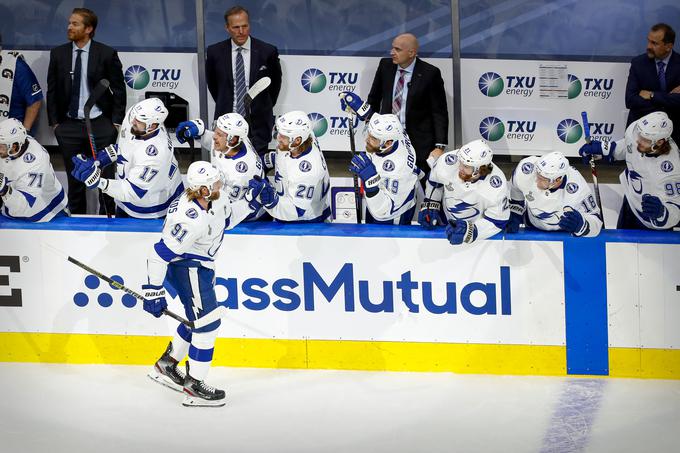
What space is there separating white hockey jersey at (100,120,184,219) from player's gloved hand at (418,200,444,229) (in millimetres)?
1761

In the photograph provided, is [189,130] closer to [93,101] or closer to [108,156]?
[108,156]

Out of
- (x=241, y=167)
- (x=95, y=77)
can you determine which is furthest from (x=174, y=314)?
(x=95, y=77)

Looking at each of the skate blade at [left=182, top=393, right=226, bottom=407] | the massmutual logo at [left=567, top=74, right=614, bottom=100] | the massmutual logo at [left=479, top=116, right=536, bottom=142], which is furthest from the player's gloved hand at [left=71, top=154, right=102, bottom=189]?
the massmutual logo at [left=567, top=74, right=614, bottom=100]

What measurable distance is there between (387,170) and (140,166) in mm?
1666

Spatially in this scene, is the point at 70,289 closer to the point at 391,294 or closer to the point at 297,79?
the point at 391,294

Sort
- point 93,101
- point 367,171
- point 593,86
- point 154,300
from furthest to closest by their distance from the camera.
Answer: point 593,86 → point 93,101 → point 367,171 → point 154,300

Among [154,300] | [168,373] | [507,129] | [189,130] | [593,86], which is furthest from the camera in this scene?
[507,129]

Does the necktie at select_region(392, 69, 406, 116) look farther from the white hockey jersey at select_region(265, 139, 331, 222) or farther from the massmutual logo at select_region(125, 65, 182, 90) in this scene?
the massmutual logo at select_region(125, 65, 182, 90)

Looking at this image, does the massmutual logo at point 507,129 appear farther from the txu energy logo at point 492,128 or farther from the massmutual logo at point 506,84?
the massmutual logo at point 506,84

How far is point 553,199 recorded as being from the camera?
871 cm

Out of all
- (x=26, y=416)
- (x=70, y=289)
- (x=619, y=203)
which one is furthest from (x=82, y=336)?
(x=619, y=203)

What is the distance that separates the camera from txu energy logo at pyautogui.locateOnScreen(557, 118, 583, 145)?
1145cm

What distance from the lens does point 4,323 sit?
914 centimetres

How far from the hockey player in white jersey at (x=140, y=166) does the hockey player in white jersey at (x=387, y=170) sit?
4.43 feet
